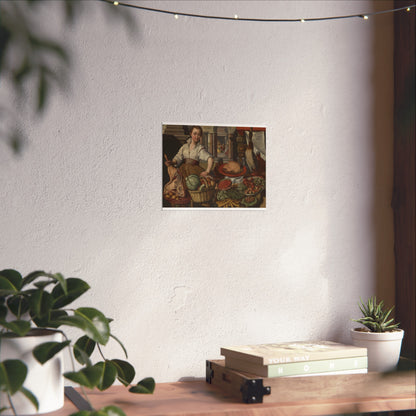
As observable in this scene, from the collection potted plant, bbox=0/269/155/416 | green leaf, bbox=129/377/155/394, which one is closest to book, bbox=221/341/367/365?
green leaf, bbox=129/377/155/394

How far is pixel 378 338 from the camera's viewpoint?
6.44 ft

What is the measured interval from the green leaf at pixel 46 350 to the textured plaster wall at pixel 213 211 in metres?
0.48

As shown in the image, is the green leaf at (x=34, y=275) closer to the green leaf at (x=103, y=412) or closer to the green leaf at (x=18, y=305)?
the green leaf at (x=18, y=305)

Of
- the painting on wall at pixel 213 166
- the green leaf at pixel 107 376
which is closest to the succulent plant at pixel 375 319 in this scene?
the painting on wall at pixel 213 166

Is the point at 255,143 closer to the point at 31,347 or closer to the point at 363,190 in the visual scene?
the point at 363,190

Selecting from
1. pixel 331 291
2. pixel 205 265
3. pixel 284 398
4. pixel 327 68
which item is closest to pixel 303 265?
pixel 331 291

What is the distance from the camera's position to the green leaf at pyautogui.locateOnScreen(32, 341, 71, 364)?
4.63 ft

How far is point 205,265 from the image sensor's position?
2018mm

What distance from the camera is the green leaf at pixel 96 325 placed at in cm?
142

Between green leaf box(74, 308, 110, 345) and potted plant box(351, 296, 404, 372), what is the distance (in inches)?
34.7

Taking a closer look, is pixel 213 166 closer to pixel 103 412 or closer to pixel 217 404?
pixel 217 404

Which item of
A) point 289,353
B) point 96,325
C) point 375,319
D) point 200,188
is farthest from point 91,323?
point 375,319

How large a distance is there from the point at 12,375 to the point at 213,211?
919 mm

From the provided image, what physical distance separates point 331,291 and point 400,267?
10.7 inches
